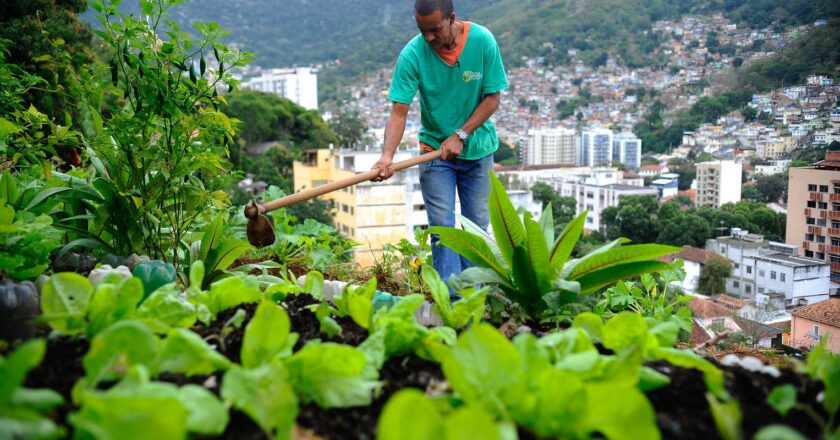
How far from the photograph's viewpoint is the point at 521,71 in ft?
146

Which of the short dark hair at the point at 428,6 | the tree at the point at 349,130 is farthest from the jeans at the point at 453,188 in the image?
the tree at the point at 349,130

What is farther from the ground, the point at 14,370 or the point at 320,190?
the point at 320,190

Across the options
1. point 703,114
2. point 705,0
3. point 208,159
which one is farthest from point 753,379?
point 705,0

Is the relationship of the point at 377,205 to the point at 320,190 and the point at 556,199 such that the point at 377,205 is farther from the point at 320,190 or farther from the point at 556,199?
the point at 320,190

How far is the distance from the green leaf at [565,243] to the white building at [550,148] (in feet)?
123

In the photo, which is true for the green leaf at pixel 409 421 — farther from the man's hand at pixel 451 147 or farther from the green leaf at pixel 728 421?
the man's hand at pixel 451 147

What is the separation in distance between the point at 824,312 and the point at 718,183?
11.4 meters

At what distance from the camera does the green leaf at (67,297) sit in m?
1.11

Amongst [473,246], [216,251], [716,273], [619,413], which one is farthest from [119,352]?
[716,273]

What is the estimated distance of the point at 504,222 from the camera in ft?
5.53

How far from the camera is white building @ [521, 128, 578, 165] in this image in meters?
39.2

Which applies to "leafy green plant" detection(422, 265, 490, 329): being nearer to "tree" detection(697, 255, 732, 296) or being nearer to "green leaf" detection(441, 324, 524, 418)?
"green leaf" detection(441, 324, 524, 418)

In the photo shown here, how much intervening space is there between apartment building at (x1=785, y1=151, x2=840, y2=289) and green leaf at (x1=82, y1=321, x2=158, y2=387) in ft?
14.9

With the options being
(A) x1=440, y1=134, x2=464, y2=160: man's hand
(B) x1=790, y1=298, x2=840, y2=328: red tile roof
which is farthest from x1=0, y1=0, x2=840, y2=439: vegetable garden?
(B) x1=790, y1=298, x2=840, y2=328: red tile roof
